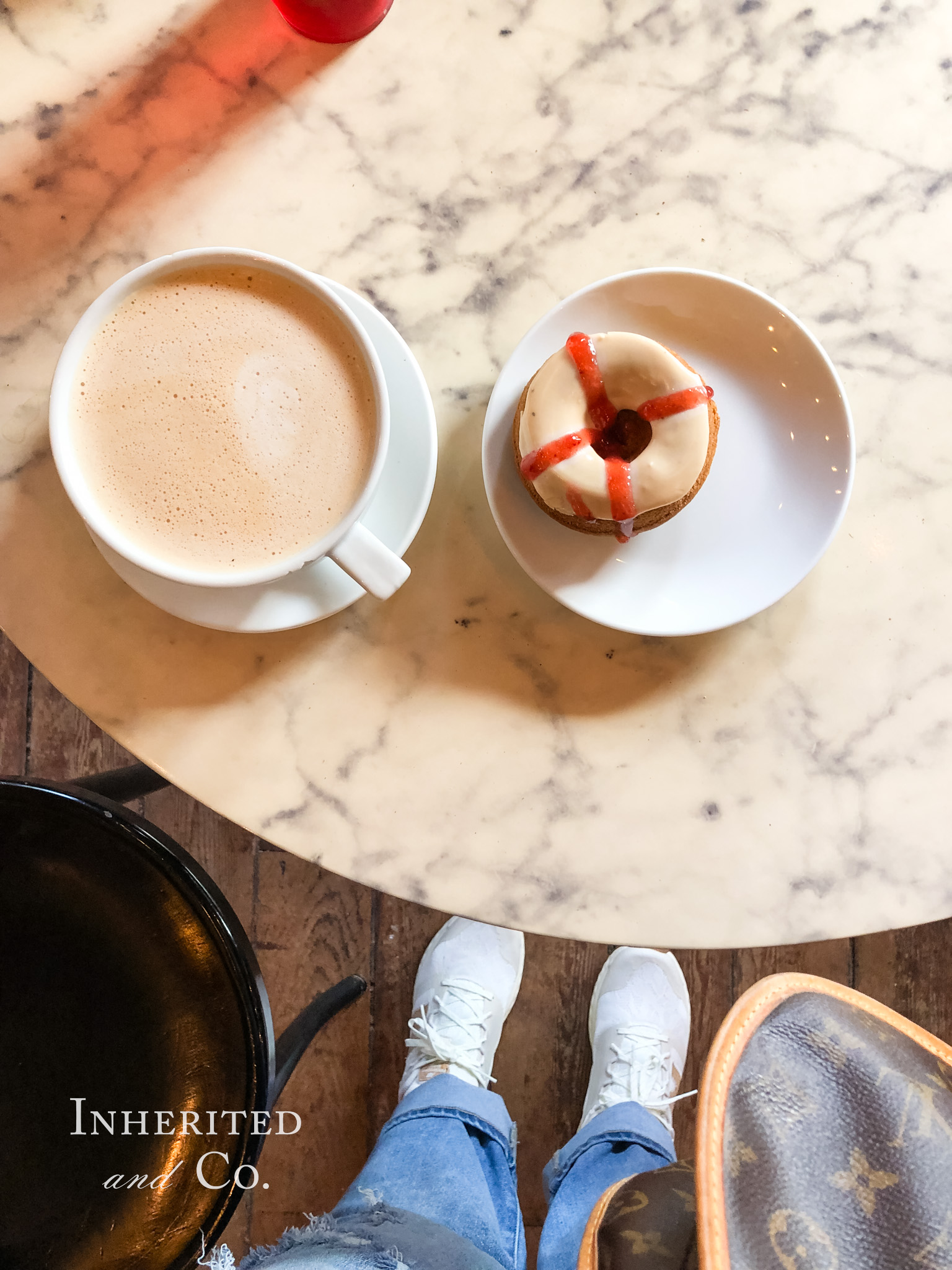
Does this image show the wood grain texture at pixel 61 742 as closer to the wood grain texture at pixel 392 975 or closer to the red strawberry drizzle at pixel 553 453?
the wood grain texture at pixel 392 975

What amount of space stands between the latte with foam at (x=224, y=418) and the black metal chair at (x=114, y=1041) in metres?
0.34

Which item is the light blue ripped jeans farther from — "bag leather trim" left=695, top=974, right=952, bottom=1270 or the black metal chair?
"bag leather trim" left=695, top=974, right=952, bottom=1270

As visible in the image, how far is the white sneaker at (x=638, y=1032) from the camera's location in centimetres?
131

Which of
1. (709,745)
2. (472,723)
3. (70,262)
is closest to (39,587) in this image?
(70,262)

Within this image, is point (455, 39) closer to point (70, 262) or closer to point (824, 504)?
point (70, 262)

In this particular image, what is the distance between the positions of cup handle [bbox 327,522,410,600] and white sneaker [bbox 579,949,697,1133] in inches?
37.6

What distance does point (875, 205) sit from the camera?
2.57 ft

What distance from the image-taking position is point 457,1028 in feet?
4.31

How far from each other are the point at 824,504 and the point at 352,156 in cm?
51

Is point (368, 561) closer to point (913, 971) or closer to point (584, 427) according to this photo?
point (584, 427)

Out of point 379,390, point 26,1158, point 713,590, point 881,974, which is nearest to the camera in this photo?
point 379,390

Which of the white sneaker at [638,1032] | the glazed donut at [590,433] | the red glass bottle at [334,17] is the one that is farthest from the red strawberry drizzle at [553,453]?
the white sneaker at [638,1032]

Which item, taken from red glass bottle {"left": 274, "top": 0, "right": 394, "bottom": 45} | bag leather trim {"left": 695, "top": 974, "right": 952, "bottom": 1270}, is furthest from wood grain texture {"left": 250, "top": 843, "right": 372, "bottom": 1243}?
red glass bottle {"left": 274, "top": 0, "right": 394, "bottom": 45}

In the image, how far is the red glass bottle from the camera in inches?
28.5
